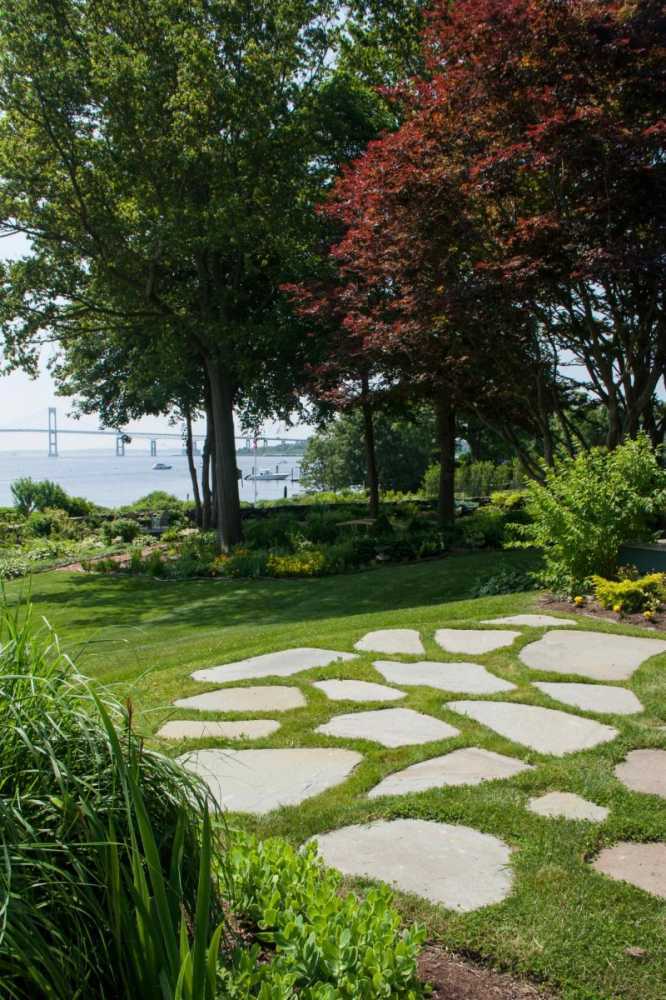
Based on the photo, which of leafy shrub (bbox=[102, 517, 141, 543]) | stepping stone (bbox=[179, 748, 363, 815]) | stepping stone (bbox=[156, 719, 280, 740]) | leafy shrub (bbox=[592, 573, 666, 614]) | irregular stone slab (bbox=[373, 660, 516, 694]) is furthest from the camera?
leafy shrub (bbox=[102, 517, 141, 543])

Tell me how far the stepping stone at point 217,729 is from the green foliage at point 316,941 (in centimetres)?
127

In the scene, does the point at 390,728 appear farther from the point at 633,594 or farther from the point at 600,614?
the point at 633,594

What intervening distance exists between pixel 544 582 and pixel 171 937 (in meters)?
5.54

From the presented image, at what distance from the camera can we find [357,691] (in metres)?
3.85

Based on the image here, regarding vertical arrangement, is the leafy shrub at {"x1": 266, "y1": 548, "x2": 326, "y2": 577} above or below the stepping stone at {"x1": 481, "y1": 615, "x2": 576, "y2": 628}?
below

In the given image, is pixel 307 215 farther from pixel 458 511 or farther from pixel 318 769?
pixel 318 769

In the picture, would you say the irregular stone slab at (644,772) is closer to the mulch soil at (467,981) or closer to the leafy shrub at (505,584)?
the mulch soil at (467,981)

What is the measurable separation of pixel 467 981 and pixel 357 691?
207 cm

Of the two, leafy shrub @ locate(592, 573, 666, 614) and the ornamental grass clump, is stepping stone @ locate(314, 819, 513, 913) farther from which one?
leafy shrub @ locate(592, 573, 666, 614)

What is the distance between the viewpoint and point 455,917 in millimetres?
1988

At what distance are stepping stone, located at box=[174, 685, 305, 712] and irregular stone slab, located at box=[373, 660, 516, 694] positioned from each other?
1.84 feet

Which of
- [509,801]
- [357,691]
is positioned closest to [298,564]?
[357,691]

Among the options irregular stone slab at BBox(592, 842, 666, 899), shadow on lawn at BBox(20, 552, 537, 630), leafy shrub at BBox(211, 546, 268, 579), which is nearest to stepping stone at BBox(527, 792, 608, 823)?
irregular stone slab at BBox(592, 842, 666, 899)

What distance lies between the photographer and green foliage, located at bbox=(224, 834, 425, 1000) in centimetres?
160
